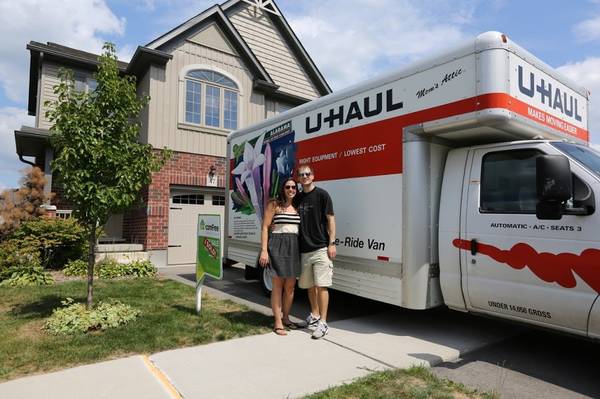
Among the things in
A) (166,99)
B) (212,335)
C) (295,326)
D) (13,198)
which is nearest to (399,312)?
(295,326)

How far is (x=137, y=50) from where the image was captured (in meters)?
11.3

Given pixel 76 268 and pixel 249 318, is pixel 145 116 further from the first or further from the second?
pixel 249 318

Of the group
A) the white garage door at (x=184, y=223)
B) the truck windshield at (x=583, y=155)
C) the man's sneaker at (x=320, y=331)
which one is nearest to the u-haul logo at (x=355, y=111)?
the truck windshield at (x=583, y=155)

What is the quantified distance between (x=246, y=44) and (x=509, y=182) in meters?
10.9

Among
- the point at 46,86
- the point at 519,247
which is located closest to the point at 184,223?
the point at 46,86

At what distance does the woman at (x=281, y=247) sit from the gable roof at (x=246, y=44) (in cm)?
848

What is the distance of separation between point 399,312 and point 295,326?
5.77 ft

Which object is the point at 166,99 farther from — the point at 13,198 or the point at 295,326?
the point at 295,326

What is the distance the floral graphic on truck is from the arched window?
4.51m

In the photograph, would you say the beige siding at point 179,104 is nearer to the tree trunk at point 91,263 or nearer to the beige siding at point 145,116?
the beige siding at point 145,116

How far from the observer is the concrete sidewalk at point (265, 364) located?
339 centimetres

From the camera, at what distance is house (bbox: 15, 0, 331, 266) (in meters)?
11.4

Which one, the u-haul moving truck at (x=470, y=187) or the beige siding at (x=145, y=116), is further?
the beige siding at (x=145, y=116)

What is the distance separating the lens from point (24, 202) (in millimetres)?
10336
